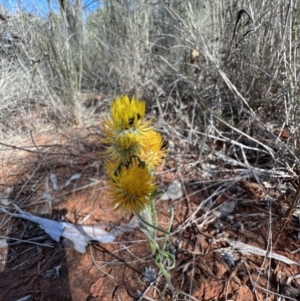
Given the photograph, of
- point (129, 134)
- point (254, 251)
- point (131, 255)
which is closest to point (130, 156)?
point (129, 134)

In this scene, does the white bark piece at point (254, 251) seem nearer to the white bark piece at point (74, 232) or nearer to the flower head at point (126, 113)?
the white bark piece at point (74, 232)

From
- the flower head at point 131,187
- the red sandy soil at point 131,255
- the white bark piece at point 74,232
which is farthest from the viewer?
the white bark piece at point 74,232

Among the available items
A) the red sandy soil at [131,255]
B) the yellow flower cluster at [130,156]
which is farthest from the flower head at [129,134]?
the red sandy soil at [131,255]

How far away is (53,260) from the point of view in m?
1.35

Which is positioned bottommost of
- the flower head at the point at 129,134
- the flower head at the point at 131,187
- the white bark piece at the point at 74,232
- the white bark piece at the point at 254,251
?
the white bark piece at the point at 254,251

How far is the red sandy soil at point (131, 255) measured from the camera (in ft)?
3.81

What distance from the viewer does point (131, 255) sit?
51.9 inches

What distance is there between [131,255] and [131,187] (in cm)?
72

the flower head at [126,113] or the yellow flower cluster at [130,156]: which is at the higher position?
the flower head at [126,113]

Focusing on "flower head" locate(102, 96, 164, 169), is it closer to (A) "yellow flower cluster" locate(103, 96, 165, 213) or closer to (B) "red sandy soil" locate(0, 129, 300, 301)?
(A) "yellow flower cluster" locate(103, 96, 165, 213)

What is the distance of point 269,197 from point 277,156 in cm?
22

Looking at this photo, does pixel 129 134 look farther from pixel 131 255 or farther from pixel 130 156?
pixel 131 255

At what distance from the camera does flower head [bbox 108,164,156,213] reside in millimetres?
724

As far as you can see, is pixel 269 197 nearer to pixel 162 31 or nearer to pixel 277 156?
pixel 277 156
